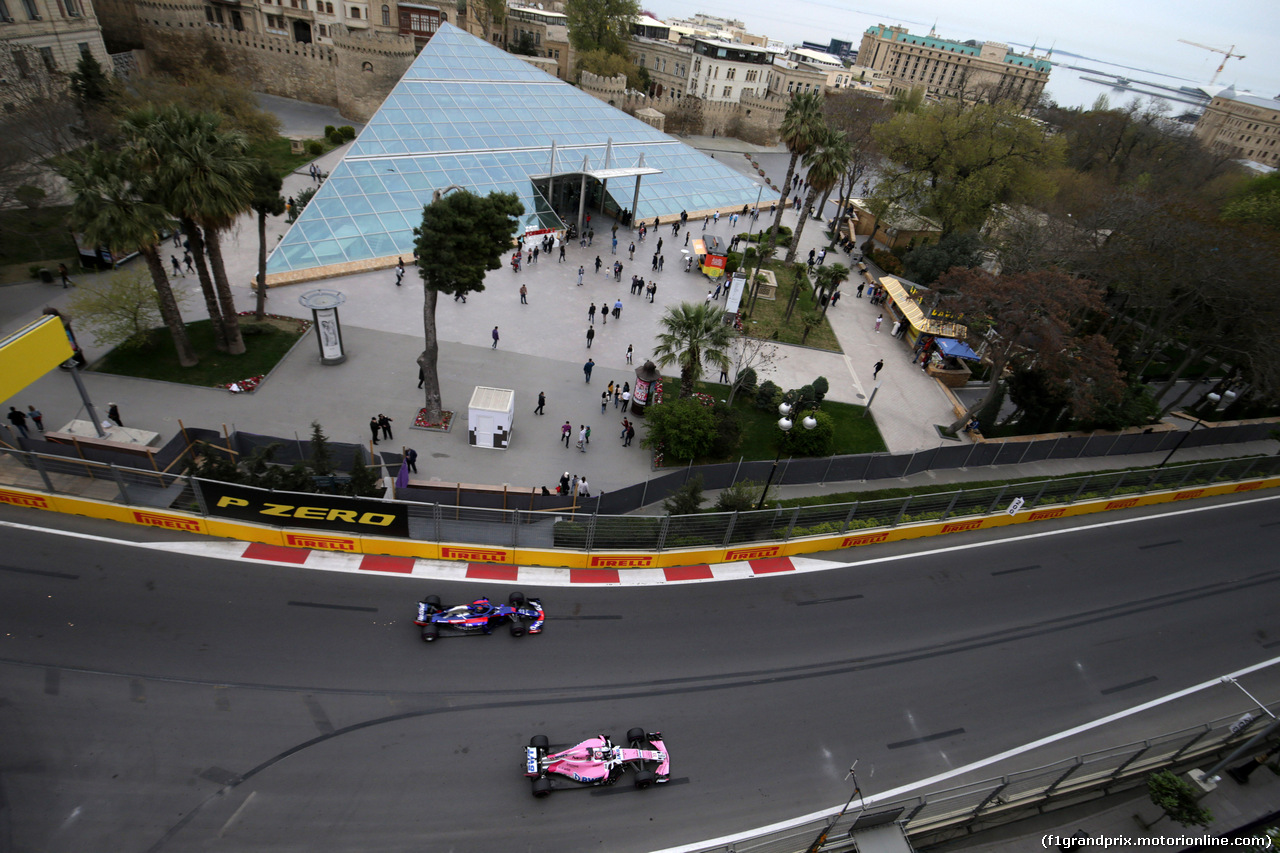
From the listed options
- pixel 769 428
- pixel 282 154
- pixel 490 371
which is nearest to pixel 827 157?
pixel 769 428

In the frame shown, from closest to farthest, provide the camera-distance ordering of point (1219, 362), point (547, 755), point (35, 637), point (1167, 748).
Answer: point (547, 755) → point (35, 637) → point (1167, 748) → point (1219, 362)

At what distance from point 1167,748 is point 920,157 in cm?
3806

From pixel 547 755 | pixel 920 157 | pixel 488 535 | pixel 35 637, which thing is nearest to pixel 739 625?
pixel 547 755

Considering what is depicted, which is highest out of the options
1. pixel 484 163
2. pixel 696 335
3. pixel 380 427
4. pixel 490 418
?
pixel 484 163

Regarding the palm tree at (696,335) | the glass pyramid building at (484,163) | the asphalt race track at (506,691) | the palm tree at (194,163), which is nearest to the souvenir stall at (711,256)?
the glass pyramid building at (484,163)

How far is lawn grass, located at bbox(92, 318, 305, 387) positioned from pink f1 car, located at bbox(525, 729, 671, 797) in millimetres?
17634

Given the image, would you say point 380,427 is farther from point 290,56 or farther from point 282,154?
point 290,56

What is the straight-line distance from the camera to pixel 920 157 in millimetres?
40625

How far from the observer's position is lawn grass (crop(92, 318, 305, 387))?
67.7 ft

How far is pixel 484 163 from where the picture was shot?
119ft

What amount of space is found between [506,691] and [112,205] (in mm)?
17773

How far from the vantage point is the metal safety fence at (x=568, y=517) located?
14.7m

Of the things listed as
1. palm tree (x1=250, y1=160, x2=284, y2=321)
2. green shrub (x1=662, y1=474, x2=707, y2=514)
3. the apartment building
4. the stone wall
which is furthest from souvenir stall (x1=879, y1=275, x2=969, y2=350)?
the apartment building

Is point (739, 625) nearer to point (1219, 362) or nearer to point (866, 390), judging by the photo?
point (866, 390)
